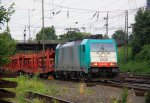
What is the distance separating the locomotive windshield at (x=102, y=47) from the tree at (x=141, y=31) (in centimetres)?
3043

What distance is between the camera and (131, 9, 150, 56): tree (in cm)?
6166

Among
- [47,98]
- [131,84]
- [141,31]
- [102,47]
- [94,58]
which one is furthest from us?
[141,31]

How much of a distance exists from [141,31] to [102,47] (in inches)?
1257

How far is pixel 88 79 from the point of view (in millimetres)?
30391

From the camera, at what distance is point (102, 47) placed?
30859 mm

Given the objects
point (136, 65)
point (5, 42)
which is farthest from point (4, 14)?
point (136, 65)

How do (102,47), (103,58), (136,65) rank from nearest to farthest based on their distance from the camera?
(103,58) → (102,47) → (136,65)

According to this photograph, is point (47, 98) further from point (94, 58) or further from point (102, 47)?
point (102, 47)

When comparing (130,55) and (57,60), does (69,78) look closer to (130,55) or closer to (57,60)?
(57,60)

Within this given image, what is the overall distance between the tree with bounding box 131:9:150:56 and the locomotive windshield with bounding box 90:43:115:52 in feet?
99.8

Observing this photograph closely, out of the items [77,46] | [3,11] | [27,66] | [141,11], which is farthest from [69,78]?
[141,11]

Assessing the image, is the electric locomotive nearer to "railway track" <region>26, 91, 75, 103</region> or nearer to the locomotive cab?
the locomotive cab

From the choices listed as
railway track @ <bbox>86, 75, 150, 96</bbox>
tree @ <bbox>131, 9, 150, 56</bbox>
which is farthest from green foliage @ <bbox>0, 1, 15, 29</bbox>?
tree @ <bbox>131, 9, 150, 56</bbox>

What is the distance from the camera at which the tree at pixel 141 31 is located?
202 feet
